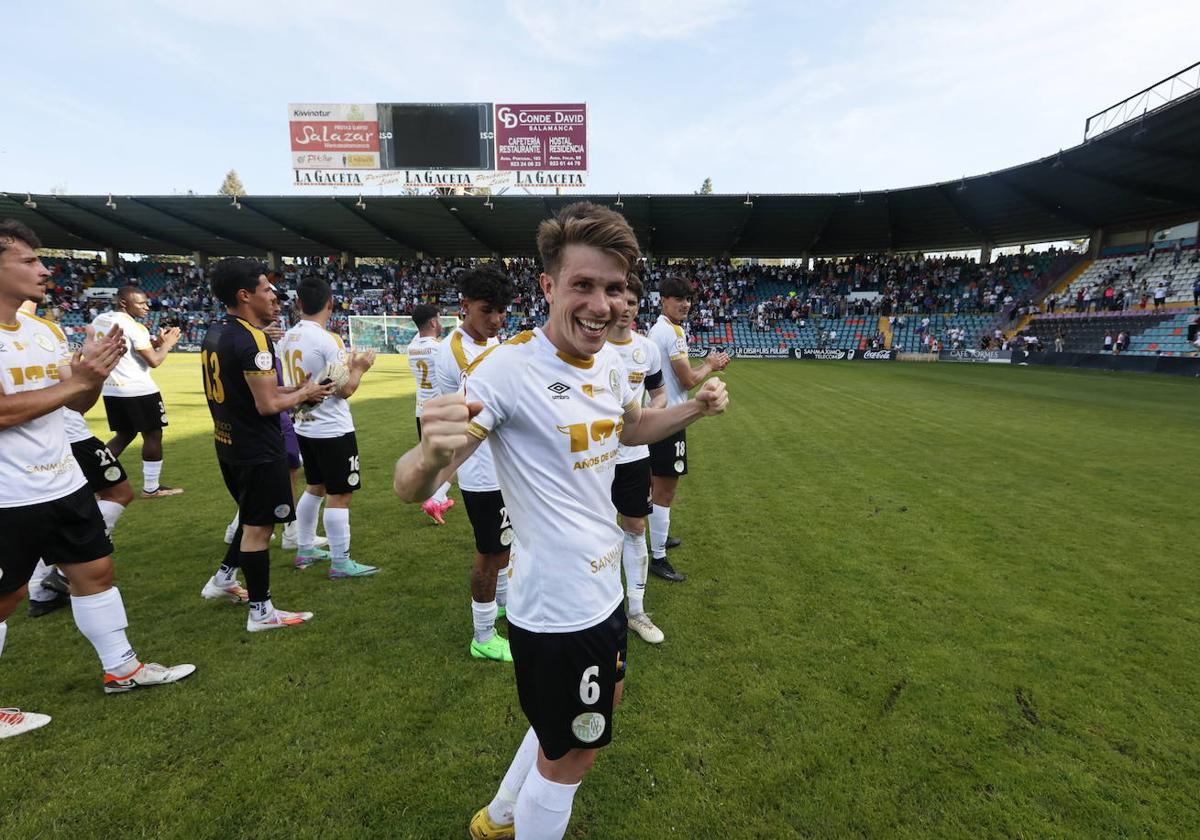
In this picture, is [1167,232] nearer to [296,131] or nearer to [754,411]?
[754,411]

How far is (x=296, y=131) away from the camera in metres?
32.7

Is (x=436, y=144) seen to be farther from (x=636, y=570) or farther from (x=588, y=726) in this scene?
(x=588, y=726)

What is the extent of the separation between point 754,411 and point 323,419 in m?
11.3

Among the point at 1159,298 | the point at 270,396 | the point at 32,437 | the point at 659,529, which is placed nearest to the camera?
the point at 32,437

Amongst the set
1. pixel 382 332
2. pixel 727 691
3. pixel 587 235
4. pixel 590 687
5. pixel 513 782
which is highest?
pixel 382 332

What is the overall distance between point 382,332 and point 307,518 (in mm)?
33705

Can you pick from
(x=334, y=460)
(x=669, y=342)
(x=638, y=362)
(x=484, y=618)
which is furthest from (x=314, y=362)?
(x=669, y=342)

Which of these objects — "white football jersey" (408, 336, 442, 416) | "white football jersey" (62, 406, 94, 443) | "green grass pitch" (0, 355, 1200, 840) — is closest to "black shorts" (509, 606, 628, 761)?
"green grass pitch" (0, 355, 1200, 840)

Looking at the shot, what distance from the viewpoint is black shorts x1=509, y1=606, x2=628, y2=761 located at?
194 centimetres

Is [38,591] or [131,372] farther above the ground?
[131,372]

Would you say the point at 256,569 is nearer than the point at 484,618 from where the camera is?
No

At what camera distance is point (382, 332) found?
36125 millimetres

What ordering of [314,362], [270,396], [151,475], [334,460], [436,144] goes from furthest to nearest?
[436,144] → [151,475] → [334,460] → [314,362] → [270,396]

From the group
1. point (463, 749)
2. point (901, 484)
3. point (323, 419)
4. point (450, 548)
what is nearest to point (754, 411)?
point (901, 484)
